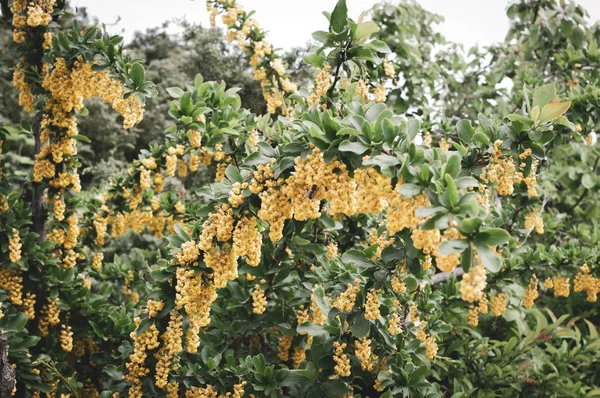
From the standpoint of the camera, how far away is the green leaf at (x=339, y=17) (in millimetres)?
2057

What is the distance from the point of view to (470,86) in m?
5.29

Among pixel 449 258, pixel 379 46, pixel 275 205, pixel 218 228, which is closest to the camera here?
pixel 449 258

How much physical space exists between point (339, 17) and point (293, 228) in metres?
0.95

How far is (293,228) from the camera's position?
225 cm

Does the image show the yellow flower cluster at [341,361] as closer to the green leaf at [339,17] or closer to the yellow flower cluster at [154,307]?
the yellow flower cluster at [154,307]

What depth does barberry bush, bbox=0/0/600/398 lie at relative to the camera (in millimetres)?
1719

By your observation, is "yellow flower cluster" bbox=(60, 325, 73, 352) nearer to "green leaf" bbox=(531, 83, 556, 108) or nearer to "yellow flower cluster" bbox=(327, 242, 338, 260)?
"yellow flower cluster" bbox=(327, 242, 338, 260)

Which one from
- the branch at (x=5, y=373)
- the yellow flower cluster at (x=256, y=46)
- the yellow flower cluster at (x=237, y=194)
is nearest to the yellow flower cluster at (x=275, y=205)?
the yellow flower cluster at (x=237, y=194)

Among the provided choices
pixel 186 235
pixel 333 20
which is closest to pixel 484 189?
pixel 333 20

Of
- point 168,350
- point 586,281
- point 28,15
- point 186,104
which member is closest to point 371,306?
point 168,350

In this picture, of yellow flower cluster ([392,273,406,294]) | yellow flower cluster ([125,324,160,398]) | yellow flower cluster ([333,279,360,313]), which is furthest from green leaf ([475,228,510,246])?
yellow flower cluster ([125,324,160,398])

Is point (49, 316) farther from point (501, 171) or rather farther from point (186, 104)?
point (501, 171)

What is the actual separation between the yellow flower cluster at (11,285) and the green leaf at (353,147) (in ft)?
7.85

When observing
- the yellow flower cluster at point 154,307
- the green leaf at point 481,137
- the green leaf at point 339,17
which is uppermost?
the green leaf at point 339,17
